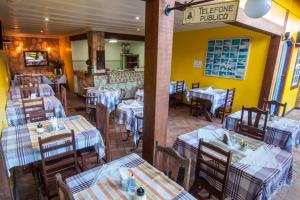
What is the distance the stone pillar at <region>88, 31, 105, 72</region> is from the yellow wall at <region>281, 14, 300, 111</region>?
513 cm

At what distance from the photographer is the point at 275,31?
3.61m

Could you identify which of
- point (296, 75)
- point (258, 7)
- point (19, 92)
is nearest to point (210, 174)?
point (258, 7)

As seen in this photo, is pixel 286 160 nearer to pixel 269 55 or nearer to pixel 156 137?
pixel 156 137

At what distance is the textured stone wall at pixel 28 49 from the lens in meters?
7.54

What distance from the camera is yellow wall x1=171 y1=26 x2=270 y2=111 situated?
434 cm

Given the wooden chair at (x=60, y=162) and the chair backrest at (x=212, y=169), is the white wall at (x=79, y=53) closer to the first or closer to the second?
the wooden chair at (x=60, y=162)

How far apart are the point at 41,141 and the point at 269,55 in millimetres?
4715

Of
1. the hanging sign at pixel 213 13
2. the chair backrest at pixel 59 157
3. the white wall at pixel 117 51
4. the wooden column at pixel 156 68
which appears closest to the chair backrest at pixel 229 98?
the wooden column at pixel 156 68

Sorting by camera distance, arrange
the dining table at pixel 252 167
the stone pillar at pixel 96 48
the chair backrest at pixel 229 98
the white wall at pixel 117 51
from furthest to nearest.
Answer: the white wall at pixel 117 51, the stone pillar at pixel 96 48, the chair backrest at pixel 229 98, the dining table at pixel 252 167

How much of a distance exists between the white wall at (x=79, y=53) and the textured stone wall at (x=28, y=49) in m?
1.72

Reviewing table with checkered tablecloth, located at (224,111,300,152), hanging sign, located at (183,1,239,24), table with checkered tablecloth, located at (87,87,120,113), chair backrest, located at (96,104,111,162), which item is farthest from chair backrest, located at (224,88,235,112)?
chair backrest, located at (96,104,111,162)

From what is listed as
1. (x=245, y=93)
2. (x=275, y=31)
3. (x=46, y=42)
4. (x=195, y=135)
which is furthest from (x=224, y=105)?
(x=46, y=42)

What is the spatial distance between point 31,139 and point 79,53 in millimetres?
6449

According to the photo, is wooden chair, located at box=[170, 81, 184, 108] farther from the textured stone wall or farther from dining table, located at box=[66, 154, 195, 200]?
the textured stone wall
